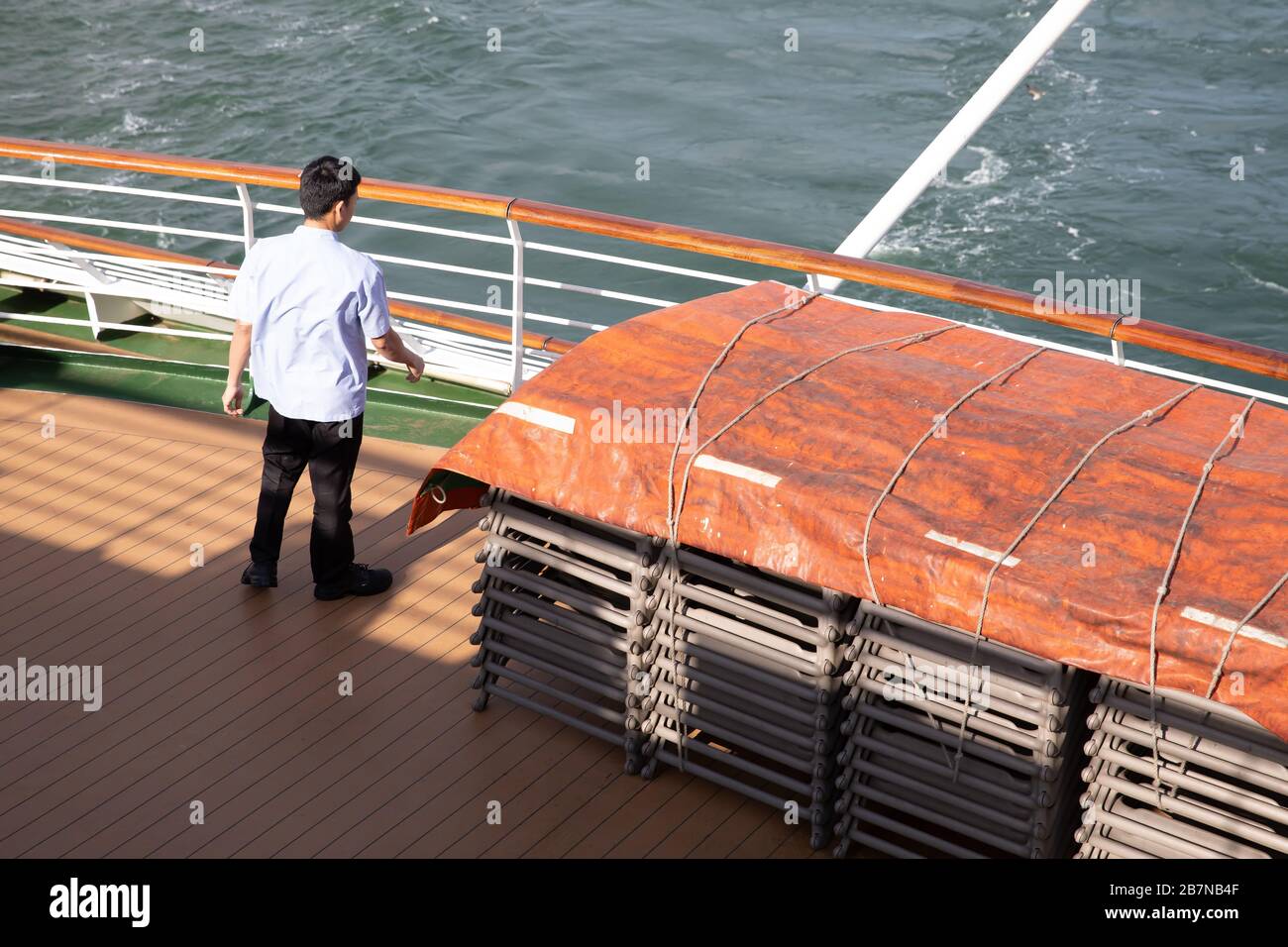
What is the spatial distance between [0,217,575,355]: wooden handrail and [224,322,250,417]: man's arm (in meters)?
1.59

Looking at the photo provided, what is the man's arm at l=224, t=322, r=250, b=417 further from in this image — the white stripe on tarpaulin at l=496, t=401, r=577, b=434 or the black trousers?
the white stripe on tarpaulin at l=496, t=401, r=577, b=434

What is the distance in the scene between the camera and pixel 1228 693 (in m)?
2.97

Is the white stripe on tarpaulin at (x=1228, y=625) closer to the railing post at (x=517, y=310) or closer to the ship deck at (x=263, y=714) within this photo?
the ship deck at (x=263, y=714)

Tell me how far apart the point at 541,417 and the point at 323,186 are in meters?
1.01

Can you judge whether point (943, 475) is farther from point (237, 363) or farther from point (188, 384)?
point (188, 384)

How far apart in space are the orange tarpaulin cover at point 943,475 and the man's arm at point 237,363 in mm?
822

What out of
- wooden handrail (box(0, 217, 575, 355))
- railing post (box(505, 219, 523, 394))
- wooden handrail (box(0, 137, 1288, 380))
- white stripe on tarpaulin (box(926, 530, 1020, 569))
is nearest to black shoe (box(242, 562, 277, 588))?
railing post (box(505, 219, 523, 394))

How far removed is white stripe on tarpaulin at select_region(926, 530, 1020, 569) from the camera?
323 centimetres

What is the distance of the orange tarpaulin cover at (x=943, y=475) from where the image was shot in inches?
122

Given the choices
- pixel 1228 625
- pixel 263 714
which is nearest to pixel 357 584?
pixel 263 714

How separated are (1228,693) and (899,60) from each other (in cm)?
1954

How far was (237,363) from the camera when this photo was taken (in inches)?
175

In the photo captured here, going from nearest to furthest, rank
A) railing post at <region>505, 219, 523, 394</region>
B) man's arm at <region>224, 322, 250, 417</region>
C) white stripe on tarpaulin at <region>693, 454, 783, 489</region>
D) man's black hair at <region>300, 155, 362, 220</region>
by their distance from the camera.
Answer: white stripe on tarpaulin at <region>693, 454, 783, 489</region>
man's black hair at <region>300, 155, 362, 220</region>
man's arm at <region>224, 322, 250, 417</region>
railing post at <region>505, 219, 523, 394</region>

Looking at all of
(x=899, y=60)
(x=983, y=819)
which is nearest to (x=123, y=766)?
(x=983, y=819)
